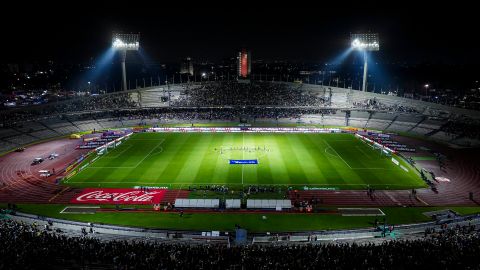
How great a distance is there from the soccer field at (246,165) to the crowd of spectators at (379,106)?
21.2 m

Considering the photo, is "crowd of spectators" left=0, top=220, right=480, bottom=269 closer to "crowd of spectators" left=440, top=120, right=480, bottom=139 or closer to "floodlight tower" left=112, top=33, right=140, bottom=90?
"crowd of spectators" left=440, top=120, right=480, bottom=139

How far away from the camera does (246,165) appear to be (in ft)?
154

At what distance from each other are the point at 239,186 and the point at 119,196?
11631mm

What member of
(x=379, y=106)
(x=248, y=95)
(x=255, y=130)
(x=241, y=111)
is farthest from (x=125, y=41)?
(x=379, y=106)

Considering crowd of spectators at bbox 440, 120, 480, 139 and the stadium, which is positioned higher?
crowd of spectators at bbox 440, 120, 480, 139

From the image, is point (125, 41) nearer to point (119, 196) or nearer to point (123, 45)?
point (123, 45)

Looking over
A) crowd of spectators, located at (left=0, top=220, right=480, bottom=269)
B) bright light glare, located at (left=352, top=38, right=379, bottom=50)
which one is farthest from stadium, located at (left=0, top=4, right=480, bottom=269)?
bright light glare, located at (left=352, top=38, right=379, bottom=50)

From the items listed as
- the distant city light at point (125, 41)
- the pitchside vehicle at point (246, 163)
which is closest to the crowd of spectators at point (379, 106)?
the pitchside vehicle at point (246, 163)

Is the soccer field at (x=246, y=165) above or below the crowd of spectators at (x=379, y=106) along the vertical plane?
below

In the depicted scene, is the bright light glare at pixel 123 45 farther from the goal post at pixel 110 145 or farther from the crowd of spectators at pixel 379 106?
the crowd of spectators at pixel 379 106

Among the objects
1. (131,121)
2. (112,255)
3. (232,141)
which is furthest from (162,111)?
(112,255)

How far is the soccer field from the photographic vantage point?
134ft

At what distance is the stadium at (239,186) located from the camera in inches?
792

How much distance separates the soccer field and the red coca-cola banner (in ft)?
6.16
